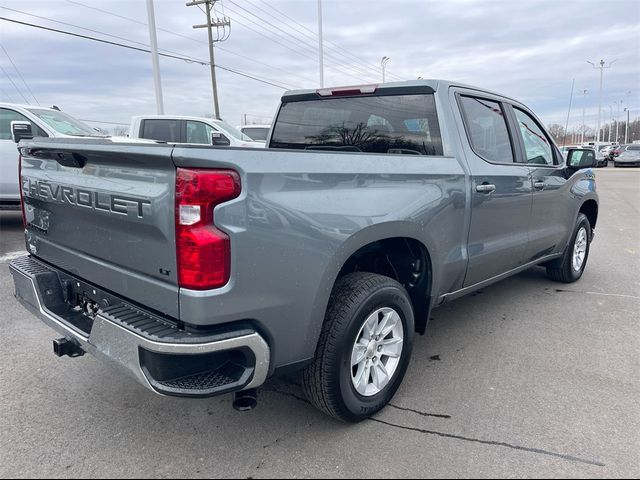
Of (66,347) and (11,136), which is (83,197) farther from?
(11,136)

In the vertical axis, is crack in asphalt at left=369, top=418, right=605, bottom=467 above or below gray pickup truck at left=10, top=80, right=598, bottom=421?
below

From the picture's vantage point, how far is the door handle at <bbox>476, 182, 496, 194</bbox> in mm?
3416

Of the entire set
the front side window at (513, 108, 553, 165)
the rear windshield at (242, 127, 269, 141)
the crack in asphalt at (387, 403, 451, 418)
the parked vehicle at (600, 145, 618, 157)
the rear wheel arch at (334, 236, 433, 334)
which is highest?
the rear windshield at (242, 127, 269, 141)

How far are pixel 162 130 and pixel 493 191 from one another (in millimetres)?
8158

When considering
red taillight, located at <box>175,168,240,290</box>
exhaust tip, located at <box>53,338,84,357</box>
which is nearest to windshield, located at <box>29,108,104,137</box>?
exhaust tip, located at <box>53,338,84,357</box>

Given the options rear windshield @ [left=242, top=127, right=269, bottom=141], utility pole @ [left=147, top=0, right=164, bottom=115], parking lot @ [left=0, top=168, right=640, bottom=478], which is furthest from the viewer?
rear windshield @ [left=242, top=127, right=269, bottom=141]

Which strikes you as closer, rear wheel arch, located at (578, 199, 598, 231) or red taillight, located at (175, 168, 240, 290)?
red taillight, located at (175, 168, 240, 290)

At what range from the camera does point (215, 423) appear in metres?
2.73

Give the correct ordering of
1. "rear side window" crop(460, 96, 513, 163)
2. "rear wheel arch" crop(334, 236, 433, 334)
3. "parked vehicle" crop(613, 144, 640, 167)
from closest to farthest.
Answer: "rear wheel arch" crop(334, 236, 433, 334), "rear side window" crop(460, 96, 513, 163), "parked vehicle" crop(613, 144, 640, 167)

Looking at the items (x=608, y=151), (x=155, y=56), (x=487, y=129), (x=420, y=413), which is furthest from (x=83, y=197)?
(x=608, y=151)

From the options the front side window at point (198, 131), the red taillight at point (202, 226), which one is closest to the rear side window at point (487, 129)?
the red taillight at point (202, 226)

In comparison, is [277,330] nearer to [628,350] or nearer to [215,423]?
[215,423]

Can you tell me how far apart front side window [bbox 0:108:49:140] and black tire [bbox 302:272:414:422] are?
6.96 m

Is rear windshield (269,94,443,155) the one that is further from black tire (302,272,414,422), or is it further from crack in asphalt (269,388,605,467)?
crack in asphalt (269,388,605,467)
